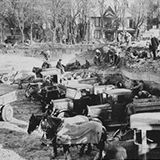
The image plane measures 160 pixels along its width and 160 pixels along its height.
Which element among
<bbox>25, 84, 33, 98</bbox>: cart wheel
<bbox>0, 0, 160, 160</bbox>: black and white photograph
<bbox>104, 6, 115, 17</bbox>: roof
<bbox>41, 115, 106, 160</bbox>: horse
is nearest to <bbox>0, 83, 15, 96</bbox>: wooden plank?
<bbox>0, 0, 160, 160</bbox>: black and white photograph

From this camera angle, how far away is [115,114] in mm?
11648

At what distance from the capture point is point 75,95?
1372cm

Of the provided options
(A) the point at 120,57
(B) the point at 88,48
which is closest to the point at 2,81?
(A) the point at 120,57

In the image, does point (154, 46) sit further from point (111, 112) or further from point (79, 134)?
point (79, 134)

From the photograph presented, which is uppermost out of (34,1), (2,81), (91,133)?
(34,1)

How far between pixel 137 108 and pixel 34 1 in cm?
3197

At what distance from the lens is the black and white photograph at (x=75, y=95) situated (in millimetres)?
8594

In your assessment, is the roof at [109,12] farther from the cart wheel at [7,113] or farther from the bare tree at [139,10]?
the cart wheel at [7,113]

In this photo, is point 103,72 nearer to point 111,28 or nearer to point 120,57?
point 120,57

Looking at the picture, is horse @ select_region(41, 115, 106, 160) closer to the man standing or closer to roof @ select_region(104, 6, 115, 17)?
the man standing

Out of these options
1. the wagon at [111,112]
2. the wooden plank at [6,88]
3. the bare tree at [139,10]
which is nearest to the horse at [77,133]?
the wagon at [111,112]

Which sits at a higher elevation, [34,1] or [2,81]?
[34,1]

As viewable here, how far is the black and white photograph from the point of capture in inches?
338

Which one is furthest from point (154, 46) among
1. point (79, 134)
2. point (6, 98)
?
point (79, 134)
